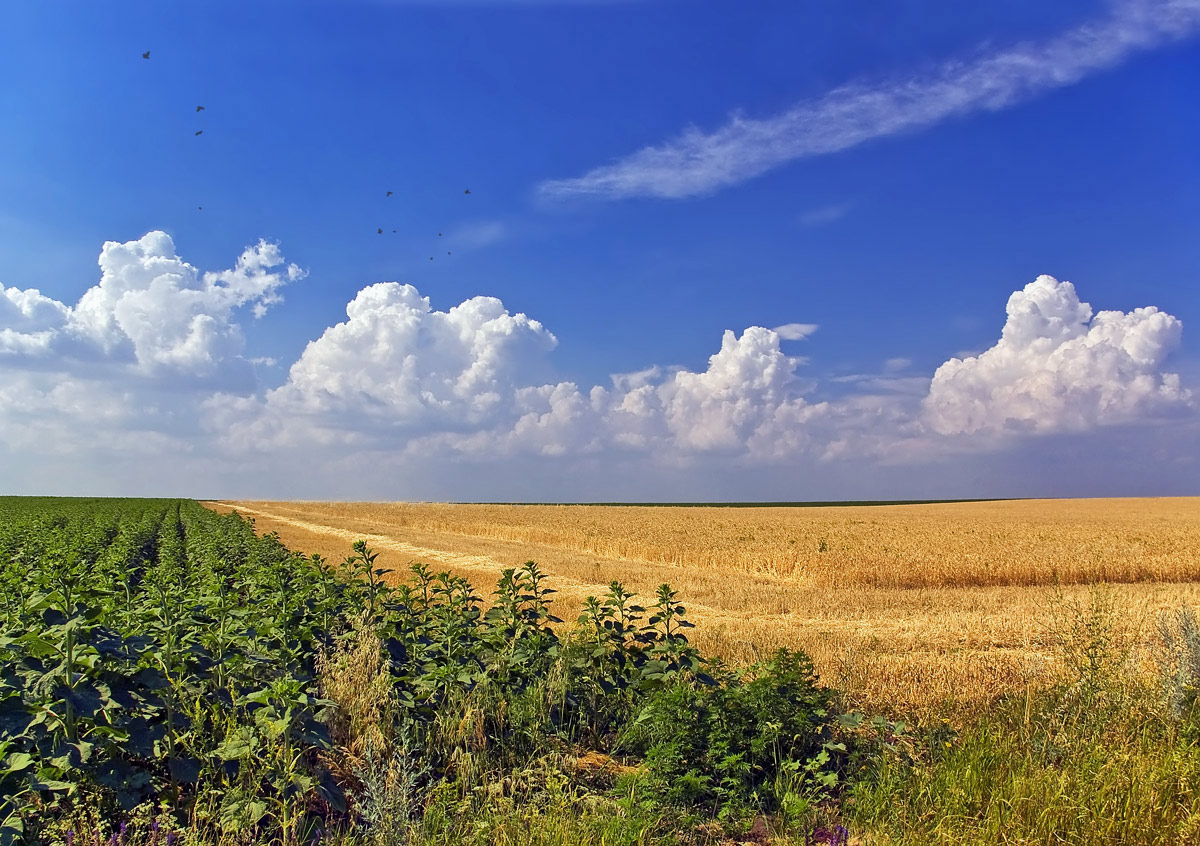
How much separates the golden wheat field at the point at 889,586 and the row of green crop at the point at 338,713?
2858mm

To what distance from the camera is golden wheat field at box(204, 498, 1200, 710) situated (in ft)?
32.0

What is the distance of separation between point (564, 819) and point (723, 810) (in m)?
1.18

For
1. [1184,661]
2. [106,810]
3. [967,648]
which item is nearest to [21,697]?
[106,810]

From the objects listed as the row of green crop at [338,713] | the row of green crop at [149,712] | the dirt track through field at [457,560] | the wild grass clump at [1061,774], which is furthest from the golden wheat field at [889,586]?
the row of green crop at [149,712]

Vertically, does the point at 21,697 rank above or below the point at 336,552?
above

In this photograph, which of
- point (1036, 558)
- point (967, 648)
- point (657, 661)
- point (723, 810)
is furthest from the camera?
point (1036, 558)

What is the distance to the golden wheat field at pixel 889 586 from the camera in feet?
32.0

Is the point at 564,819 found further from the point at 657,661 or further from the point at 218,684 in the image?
the point at 218,684

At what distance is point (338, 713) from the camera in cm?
600

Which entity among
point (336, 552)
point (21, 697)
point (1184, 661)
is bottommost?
point (336, 552)

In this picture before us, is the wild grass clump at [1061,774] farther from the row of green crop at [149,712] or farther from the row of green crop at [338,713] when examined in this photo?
the row of green crop at [149,712]

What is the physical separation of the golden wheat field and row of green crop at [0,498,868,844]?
113 inches

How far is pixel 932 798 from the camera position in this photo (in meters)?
5.26

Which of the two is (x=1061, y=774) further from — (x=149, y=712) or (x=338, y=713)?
(x=149, y=712)
